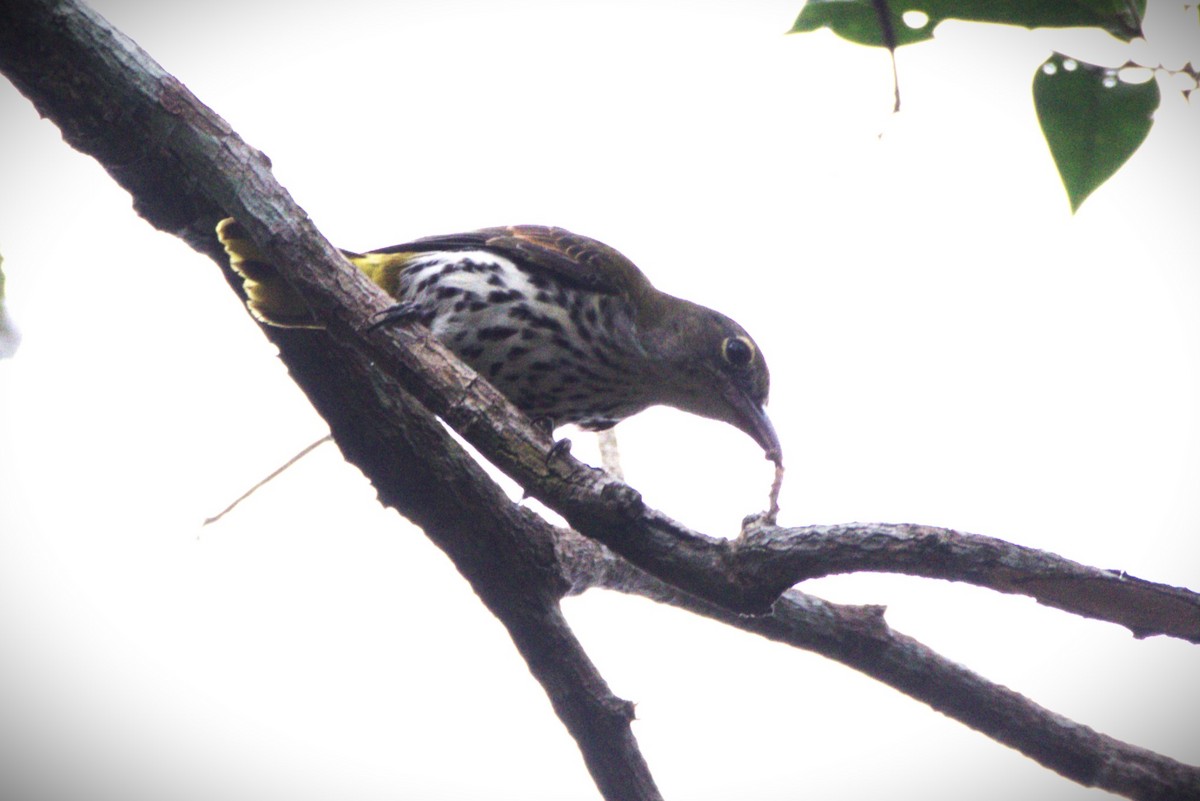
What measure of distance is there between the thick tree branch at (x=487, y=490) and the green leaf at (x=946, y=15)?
3.69 ft

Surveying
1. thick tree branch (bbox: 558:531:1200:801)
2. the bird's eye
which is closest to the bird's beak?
the bird's eye

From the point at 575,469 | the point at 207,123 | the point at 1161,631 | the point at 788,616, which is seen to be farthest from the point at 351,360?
the point at 1161,631

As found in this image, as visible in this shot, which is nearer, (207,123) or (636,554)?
(636,554)

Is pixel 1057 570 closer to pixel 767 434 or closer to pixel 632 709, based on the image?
pixel 632 709

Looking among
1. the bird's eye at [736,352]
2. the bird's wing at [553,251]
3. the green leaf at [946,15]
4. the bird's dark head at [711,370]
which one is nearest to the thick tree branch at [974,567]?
the green leaf at [946,15]

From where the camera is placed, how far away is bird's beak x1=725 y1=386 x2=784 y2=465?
4715mm

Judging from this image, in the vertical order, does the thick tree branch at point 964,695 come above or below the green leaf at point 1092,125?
below

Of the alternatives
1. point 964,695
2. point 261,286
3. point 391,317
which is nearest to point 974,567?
point 964,695

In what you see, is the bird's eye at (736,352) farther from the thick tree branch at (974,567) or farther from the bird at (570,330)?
the thick tree branch at (974,567)

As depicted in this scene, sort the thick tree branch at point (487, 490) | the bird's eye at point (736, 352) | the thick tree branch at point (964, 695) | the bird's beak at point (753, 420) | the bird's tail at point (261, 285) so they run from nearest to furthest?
the thick tree branch at point (487, 490)
the thick tree branch at point (964, 695)
the bird's tail at point (261, 285)
the bird's beak at point (753, 420)
the bird's eye at point (736, 352)

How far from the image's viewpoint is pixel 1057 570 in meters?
2.37

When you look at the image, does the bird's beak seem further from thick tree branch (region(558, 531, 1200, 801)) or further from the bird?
thick tree branch (region(558, 531, 1200, 801))

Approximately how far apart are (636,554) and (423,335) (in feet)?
3.20

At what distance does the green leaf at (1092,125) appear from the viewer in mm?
2092
